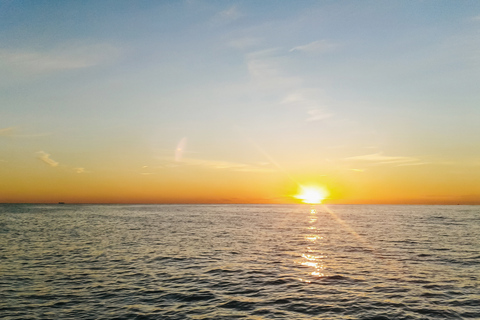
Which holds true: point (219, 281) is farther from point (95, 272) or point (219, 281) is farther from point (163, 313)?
point (95, 272)

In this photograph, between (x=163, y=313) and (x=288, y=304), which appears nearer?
(x=163, y=313)

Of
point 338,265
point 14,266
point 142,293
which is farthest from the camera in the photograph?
point 338,265

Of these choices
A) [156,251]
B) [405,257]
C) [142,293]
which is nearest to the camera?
[142,293]

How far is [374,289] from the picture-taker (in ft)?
76.2

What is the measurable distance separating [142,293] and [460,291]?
22.5 m

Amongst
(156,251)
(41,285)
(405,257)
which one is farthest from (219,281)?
(405,257)

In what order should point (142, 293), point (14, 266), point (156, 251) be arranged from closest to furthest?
point (142, 293)
point (14, 266)
point (156, 251)

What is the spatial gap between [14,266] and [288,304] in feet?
86.7

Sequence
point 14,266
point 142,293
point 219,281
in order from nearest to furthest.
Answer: point 142,293 < point 219,281 < point 14,266

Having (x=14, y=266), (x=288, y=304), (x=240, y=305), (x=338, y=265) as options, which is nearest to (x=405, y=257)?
(x=338, y=265)

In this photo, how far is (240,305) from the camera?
1991cm

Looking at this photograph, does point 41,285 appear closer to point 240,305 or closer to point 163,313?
point 163,313

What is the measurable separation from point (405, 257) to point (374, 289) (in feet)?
52.4

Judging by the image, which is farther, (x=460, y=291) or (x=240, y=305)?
(x=460, y=291)
